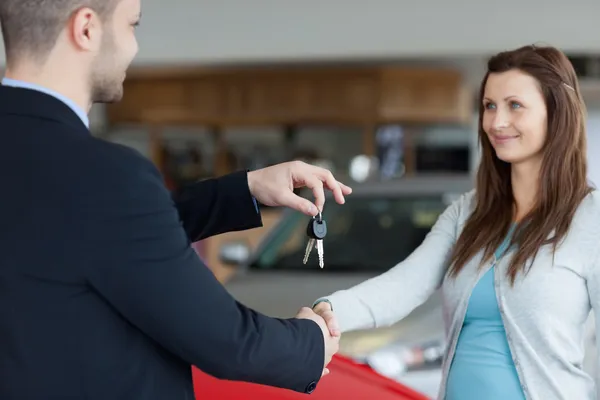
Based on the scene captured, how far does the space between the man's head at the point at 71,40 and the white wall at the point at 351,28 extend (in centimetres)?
542

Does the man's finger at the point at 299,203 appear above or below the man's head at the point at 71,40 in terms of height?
below

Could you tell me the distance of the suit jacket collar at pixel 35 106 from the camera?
4.44 feet

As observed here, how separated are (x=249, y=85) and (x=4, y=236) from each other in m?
10.4

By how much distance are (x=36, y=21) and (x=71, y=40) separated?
55 millimetres

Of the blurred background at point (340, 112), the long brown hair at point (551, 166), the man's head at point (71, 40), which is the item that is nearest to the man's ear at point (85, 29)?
the man's head at point (71, 40)

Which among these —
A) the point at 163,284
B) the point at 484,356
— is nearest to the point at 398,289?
the point at 484,356

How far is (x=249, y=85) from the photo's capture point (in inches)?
456

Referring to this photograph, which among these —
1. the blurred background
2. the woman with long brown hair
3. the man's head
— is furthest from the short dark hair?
the blurred background

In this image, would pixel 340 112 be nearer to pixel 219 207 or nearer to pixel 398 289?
pixel 398 289

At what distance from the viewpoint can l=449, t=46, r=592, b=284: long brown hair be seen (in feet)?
6.82

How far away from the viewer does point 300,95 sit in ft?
37.8

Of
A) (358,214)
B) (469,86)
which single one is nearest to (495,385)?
(358,214)

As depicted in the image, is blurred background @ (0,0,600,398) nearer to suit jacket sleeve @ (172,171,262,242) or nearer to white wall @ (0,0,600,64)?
white wall @ (0,0,600,64)

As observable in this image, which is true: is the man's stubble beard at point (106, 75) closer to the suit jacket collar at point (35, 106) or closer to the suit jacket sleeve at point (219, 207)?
the suit jacket collar at point (35, 106)
